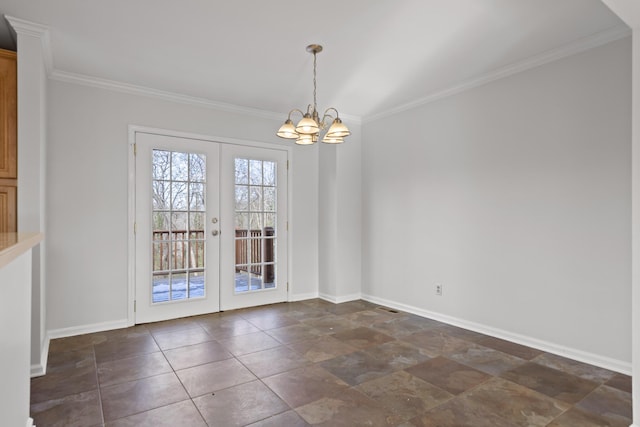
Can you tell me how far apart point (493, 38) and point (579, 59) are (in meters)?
0.72

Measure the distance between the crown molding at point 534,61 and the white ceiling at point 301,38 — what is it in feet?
0.12

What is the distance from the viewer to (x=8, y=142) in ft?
8.89

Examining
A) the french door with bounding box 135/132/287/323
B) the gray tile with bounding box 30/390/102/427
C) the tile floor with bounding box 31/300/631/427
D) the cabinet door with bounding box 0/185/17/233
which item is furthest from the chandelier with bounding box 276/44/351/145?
the gray tile with bounding box 30/390/102/427

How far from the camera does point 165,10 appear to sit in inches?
102

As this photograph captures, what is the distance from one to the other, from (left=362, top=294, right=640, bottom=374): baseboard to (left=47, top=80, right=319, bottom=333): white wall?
10.8ft

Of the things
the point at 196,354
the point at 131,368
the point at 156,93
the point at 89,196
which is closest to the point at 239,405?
the point at 196,354

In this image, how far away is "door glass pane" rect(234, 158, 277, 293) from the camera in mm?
4602

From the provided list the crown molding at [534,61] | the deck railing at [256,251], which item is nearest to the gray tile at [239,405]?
the deck railing at [256,251]

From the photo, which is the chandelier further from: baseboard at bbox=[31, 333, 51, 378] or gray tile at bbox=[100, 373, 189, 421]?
baseboard at bbox=[31, 333, 51, 378]

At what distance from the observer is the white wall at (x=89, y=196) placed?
3.50 m

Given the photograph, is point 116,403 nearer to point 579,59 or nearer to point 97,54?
point 97,54

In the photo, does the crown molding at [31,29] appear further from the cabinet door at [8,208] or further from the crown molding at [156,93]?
the cabinet door at [8,208]

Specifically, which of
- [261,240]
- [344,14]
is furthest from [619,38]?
[261,240]

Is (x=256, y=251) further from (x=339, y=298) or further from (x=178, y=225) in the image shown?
(x=339, y=298)
